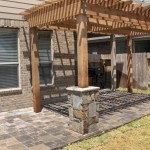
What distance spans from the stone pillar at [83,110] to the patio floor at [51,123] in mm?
201

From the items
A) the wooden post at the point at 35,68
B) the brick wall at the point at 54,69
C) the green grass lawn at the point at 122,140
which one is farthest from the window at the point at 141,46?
the green grass lawn at the point at 122,140

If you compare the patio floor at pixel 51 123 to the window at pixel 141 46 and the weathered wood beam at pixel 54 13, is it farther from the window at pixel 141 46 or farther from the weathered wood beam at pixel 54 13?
the window at pixel 141 46

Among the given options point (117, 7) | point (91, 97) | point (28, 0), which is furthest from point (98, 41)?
point (91, 97)

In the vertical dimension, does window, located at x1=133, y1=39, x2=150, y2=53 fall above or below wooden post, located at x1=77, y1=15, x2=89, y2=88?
above

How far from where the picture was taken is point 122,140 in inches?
251

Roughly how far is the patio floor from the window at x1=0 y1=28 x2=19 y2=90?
1096mm

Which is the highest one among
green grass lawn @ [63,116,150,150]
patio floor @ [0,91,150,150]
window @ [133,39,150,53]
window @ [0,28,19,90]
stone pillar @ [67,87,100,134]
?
window @ [133,39,150,53]

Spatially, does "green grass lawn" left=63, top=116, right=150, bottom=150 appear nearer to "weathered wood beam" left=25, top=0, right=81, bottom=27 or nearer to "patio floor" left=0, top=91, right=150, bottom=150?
"patio floor" left=0, top=91, right=150, bottom=150

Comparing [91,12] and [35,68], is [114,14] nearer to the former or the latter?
[91,12]

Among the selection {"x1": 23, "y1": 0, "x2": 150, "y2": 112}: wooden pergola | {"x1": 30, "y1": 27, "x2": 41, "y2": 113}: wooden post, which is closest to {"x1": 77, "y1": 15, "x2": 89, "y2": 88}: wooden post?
{"x1": 23, "y1": 0, "x2": 150, "y2": 112}: wooden pergola

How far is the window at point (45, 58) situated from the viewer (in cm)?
1022

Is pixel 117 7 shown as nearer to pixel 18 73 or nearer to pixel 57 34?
pixel 57 34

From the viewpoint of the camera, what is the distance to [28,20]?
30.0 ft

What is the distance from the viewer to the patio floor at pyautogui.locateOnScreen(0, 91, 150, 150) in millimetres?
6168
